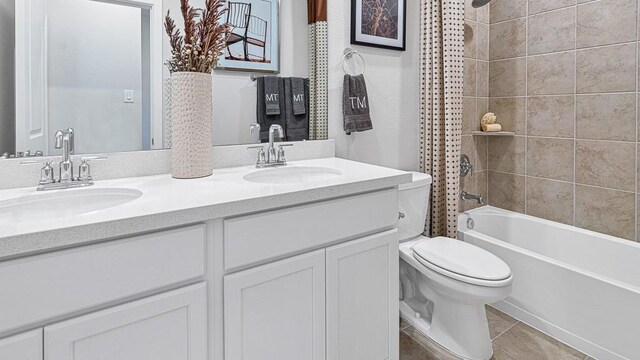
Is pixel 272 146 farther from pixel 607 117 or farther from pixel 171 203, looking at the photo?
pixel 607 117

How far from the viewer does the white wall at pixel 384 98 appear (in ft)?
5.96

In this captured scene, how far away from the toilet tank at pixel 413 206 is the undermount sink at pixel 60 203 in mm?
1246

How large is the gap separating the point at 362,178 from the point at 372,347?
0.64m

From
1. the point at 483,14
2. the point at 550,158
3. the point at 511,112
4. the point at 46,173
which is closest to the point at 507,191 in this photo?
the point at 550,158

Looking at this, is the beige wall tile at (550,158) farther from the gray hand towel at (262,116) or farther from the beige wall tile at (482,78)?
the gray hand towel at (262,116)

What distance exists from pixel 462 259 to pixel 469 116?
128cm

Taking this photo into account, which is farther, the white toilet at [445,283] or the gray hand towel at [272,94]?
the gray hand towel at [272,94]

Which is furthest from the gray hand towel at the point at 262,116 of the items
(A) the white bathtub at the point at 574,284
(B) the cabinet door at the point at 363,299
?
(A) the white bathtub at the point at 574,284

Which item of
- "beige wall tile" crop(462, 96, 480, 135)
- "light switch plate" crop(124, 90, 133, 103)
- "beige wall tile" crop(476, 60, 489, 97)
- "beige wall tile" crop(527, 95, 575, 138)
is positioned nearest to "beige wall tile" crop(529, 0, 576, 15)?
"beige wall tile" crop(476, 60, 489, 97)

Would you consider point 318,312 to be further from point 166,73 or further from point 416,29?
point 416,29

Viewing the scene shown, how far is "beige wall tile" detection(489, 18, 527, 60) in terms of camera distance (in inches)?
95.1

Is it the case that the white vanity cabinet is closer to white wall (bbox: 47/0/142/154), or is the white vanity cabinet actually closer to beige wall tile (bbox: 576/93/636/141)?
white wall (bbox: 47/0/142/154)

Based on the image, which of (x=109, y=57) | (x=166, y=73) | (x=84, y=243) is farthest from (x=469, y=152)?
(x=84, y=243)

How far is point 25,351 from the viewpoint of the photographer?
730 millimetres
